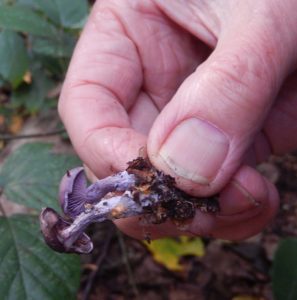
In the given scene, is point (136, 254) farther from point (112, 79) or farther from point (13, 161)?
point (112, 79)

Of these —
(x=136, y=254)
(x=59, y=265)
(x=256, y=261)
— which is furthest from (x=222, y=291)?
(x=59, y=265)

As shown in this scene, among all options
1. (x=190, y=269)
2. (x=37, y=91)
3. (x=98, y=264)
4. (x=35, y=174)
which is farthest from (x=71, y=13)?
(x=190, y=269)

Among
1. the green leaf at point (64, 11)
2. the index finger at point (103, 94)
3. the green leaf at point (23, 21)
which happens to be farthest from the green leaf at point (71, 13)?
the index finger at point (103, 94)

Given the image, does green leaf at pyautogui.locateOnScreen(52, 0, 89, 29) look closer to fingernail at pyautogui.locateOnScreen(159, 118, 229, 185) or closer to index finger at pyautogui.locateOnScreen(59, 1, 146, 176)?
index finger at pyautogui.locateOnScreen(59, 1, 146, 176)

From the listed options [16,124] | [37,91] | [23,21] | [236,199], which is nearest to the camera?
[236,199]

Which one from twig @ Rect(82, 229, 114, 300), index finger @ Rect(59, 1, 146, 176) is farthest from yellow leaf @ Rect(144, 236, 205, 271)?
index finger @ Rect(59, 1, 146, 176)

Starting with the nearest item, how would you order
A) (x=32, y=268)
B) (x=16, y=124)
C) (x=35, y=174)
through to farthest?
1. (x=32, y=268)
2. (x=35, y=174)
3. (x=16, y=124)

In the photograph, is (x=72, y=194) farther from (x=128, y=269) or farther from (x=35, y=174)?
(x=128, y=269)
